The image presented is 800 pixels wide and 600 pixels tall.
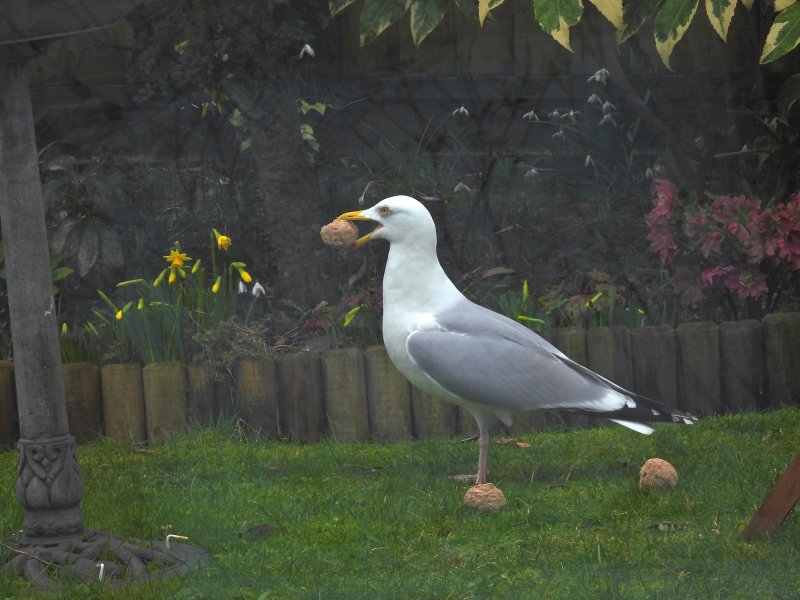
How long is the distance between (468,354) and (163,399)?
134 cm

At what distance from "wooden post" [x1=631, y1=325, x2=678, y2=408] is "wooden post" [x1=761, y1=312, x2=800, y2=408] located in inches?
14.1

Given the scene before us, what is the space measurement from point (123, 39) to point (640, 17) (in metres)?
2.72

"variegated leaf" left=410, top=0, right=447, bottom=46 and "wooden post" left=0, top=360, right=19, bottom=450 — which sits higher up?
"variegated leaf" left=410, top=0, right=447, bottom=46

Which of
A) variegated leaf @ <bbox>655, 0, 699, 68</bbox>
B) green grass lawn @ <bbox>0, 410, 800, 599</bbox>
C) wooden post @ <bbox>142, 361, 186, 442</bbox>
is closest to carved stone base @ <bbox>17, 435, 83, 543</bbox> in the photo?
green grass lawn @ <bbox>0, 410, 800, 599</bbox>

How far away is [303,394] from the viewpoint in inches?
193

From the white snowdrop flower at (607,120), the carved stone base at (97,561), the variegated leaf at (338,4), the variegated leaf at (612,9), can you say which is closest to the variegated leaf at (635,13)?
the variegated leaf at (612,9)

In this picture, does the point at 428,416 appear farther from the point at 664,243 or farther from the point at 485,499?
the point at 664,243

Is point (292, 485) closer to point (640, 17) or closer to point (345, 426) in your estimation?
point (345, 426)

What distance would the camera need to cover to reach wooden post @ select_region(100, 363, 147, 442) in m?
4.89

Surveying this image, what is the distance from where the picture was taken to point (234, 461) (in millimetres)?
4500

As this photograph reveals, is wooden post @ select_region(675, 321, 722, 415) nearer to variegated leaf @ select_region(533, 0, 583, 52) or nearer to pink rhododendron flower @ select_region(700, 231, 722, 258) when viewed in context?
pink rhododendron flower @ select_region(700, 231, 722, 258)

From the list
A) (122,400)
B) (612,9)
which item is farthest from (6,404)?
(612,9)

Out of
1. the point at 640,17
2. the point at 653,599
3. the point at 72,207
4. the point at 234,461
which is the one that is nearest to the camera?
the point at 653,599

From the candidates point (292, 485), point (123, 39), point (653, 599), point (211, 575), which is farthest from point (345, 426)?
point (123, 39)
